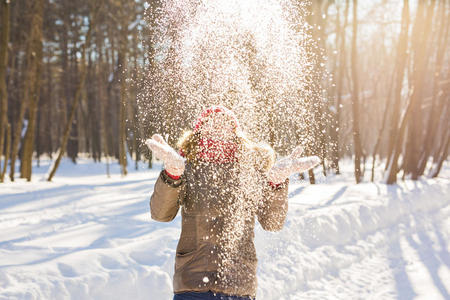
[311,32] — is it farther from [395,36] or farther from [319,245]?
[395,36]

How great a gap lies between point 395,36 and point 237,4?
18.7 m

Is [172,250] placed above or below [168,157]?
below

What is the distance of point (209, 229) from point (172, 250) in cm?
274

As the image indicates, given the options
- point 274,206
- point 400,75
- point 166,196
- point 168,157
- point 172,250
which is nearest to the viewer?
point 168,157

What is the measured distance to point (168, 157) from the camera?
1.81 meters

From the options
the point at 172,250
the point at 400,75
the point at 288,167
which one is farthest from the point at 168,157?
the point at 400,75

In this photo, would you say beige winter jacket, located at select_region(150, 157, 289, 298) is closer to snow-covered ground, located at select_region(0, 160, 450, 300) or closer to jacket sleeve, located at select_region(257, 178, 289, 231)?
jacket sleeve, located at select_region(257, 178, 289, 231)

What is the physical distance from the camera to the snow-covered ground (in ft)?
11.5

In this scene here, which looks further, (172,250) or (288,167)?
(172,250)

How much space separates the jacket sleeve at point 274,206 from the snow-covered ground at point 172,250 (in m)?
1.86

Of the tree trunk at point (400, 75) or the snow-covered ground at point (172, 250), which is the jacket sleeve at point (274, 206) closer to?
the snow-covered ground at point (172, 250)

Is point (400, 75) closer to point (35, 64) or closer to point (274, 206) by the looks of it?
point (35, 64)

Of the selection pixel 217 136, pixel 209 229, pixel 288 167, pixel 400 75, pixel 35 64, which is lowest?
pixel 209 229

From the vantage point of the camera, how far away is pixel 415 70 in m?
12.6
